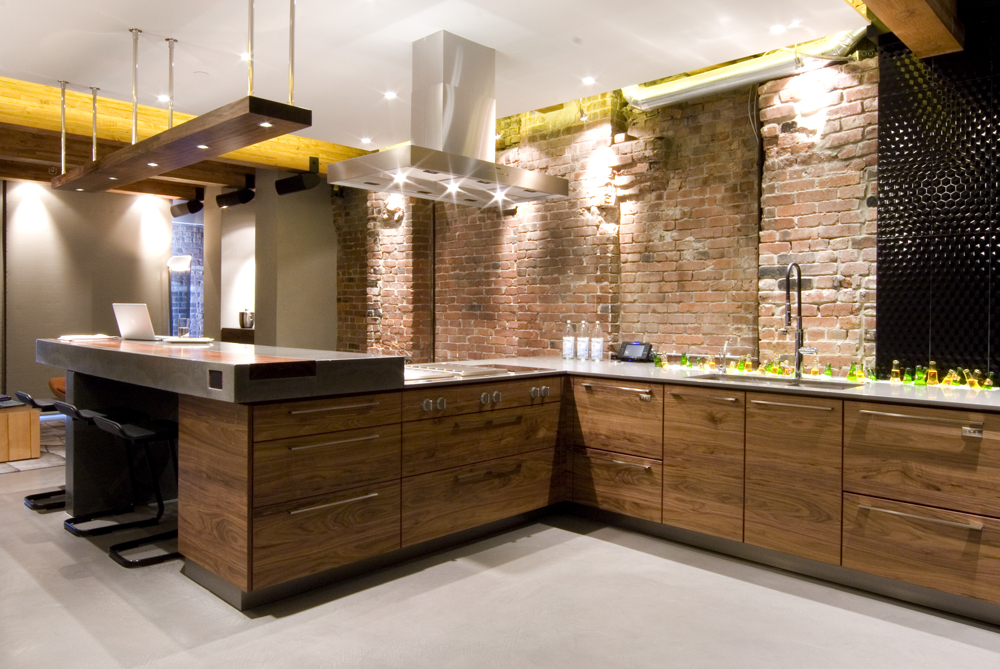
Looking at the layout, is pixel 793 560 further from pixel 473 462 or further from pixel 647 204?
pixel 647 204

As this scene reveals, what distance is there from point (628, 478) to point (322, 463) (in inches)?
63.8

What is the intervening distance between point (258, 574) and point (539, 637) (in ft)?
3.46

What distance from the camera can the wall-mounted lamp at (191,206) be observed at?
7871mm

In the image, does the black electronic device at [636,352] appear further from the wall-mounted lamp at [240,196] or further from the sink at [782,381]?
the wall-mounted lamp at [240,196]

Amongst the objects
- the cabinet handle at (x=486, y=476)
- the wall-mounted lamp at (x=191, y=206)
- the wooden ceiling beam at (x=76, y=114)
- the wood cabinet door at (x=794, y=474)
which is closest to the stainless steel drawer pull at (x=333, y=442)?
the cabinet handle at (x=486, y=476)

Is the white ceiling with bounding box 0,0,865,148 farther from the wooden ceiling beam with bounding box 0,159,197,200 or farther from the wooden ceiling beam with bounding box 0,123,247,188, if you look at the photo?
the wooden ceiling beam with bounding box 0,159,197,200

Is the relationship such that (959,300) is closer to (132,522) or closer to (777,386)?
(777,386)

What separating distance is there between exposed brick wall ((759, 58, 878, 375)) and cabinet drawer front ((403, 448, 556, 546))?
4.72 ft

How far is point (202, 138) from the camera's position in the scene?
324cm

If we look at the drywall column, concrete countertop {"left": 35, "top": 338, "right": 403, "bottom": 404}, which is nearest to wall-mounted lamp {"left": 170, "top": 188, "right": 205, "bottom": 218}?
the drywall column

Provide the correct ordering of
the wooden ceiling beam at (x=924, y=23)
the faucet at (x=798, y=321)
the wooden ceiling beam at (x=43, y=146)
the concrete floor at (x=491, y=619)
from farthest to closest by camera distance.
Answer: the wooden ceiling beam at (x=43, y=146)
the faucet at (x=798, y=321)
the wooden ceiling beam at (x=924, y=23)
the concrete floor at (x=491, y=619)

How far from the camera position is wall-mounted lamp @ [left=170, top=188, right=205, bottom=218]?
25.8 feet

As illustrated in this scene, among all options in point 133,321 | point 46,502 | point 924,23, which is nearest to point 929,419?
point 924,23

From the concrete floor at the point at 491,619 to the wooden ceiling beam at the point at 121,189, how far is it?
495cm
